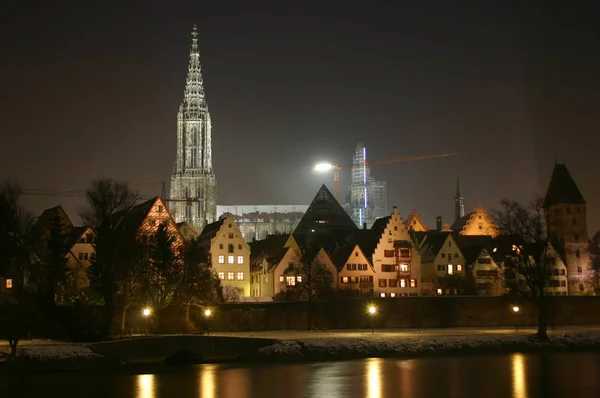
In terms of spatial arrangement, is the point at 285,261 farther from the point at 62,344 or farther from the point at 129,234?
the point at 62,344

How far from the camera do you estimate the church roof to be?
359ft

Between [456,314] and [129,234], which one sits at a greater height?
[129,234]

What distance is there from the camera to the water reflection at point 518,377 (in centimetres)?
4581

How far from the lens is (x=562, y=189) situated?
110 meters

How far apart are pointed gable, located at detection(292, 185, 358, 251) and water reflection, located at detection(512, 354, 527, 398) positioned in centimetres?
5769

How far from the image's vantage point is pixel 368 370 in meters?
53.9

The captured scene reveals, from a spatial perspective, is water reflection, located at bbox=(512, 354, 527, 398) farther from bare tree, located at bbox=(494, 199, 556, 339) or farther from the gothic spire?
the gothic spire

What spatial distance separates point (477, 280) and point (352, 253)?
14492mm

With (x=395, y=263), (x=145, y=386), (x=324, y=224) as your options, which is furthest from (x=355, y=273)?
(x=145, y=386)

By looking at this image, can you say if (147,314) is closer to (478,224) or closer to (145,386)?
(145,386)

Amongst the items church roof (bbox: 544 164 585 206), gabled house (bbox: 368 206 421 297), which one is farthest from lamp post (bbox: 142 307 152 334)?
church roof (bbox: 544 164 585 206)

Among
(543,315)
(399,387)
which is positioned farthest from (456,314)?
(399,387)

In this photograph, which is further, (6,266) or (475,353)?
(6,266)

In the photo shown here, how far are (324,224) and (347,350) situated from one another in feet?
227
